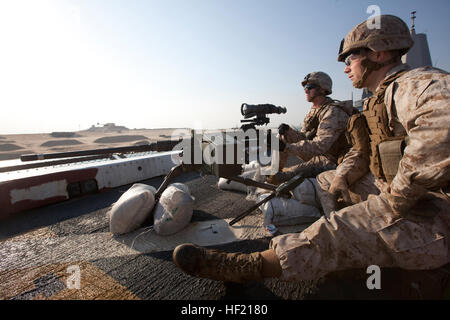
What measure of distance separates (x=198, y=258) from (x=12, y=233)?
2.80 meters

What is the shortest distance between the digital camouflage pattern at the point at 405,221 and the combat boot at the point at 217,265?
0.18 meters

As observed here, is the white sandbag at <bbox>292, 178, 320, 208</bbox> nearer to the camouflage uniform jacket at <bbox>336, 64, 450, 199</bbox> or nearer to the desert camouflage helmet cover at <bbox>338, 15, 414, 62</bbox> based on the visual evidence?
the camouflage uniform jacket at <bbox>336, 64, 450, 199</bbox>

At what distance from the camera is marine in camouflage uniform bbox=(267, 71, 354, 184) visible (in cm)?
317

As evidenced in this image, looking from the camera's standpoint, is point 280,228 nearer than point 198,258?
No

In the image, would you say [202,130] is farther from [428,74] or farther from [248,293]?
[428,74]

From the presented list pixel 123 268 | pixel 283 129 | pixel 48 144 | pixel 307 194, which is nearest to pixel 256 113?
pixel 283 129

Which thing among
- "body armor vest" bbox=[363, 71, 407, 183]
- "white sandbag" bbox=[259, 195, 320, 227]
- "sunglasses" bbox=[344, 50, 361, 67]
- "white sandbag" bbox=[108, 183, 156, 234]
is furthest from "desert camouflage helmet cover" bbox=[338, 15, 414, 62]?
"white sandbag" bbox=[108, 183, 156, 234]

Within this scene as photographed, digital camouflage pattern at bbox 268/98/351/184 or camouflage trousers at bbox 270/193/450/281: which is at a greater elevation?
digital camouflage pattern at bbox 268/98/351/184

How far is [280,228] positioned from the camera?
8.30 ft

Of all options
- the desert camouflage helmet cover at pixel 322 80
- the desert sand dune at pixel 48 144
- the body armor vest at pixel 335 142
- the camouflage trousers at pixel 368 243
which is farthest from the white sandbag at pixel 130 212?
the desert sand dune at pixel 48 144

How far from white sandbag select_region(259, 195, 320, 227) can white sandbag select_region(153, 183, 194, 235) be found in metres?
0.94

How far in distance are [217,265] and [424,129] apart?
1.40 meters

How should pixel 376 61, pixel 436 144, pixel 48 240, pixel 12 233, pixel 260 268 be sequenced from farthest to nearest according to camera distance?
pixel 12 233, pixel 48 240, pixel 376 61, pixel 260 268, pixel 436 144
